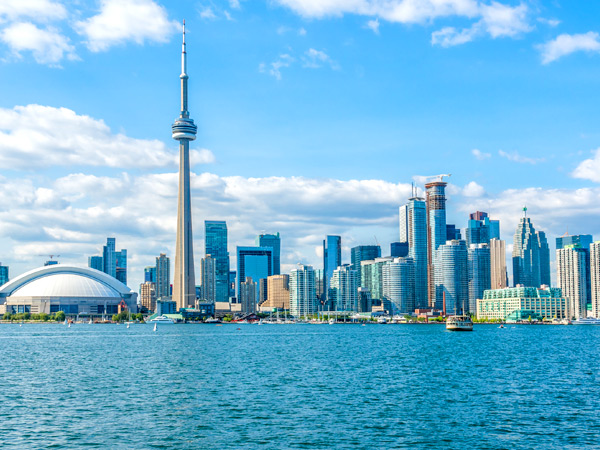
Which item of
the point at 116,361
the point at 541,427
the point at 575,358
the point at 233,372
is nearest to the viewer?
the point at 541,427

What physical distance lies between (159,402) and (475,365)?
45426mm

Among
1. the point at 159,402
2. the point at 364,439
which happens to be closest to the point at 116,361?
the point at 159,402

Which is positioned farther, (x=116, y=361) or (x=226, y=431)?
(x=116, y=361)

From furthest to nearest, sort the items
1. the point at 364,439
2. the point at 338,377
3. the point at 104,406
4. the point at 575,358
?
the point at 575,358 → the point at 338,377 → the point at 104,406 → the point at 364,439

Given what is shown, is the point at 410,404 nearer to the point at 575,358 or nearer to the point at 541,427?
the point at 541,427

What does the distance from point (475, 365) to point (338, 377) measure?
2231cm

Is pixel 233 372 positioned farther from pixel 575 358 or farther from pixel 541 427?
pixel 575 358

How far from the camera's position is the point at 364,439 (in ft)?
138

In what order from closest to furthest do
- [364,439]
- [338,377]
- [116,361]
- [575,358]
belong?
[364,439]
[338,377]
[116,361]
[575,358]

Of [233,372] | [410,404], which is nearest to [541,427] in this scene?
[410,404]

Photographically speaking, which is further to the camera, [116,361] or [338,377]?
[116,361]

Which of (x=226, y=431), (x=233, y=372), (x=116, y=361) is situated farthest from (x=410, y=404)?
(x=116, y=361)

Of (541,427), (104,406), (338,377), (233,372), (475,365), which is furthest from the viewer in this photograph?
(475,365)

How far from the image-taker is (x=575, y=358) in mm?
102438
